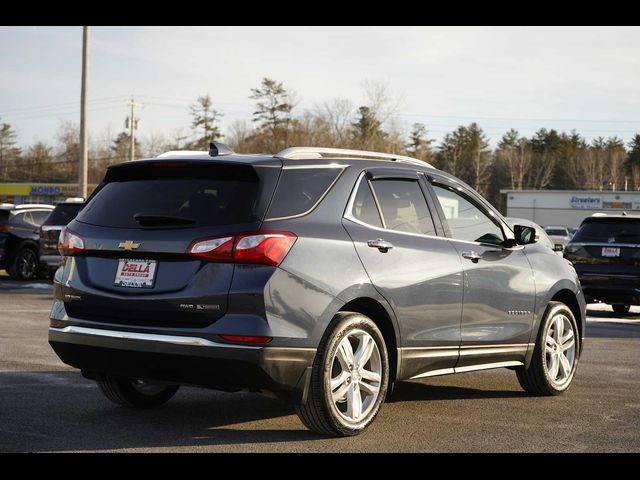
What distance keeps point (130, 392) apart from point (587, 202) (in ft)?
301

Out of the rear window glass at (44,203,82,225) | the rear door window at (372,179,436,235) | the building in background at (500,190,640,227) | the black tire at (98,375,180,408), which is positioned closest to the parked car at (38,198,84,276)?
the rear window glass at (44,203,82,225)

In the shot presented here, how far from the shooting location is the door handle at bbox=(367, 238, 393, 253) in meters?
6.32

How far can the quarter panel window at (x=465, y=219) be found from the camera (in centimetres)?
728

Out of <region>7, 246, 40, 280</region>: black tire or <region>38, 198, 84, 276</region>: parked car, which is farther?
<region>7, 246, 40, 280</region>: black tire

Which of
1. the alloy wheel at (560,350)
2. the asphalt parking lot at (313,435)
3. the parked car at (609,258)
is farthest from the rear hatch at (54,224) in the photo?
the alloy wheel at (560,350)

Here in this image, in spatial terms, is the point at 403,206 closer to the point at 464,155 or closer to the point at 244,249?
the point at 244,249

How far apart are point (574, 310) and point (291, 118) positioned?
298 ft

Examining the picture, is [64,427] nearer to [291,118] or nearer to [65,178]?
[291,118]

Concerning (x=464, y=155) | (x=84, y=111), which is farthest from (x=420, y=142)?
(x=84, y=111)

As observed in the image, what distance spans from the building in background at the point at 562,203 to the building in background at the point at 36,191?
4504cm

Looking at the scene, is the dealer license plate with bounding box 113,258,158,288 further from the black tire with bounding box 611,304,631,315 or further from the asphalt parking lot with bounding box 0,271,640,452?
the black tire with bounding box 611,304,631,315

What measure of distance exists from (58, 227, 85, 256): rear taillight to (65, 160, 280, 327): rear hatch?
4cm

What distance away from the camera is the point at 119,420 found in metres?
6.57

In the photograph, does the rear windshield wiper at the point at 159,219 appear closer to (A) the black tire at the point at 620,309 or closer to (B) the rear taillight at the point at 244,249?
(B) the rear taillight at the point at 244,249
